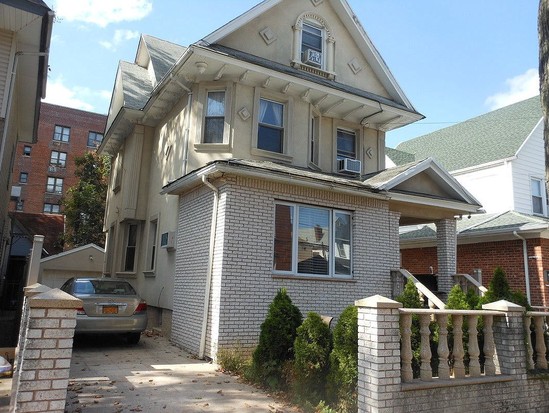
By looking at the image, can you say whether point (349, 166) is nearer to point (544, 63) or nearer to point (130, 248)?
point (544, 63)

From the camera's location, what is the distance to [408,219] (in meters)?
12.8

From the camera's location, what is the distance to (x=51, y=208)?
4050 centimetres

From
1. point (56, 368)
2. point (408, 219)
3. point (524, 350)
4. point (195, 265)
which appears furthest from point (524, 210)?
point (56, 368)

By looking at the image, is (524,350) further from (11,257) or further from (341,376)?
(11,257)

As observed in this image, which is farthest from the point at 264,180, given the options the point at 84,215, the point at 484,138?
the point at 84,215

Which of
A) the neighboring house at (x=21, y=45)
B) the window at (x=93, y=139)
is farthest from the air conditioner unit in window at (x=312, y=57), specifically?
the window at (x=93, y=139)

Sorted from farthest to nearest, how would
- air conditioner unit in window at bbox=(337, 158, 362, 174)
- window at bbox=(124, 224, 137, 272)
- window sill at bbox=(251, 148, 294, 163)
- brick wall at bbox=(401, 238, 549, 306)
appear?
window at bbox=(124, 224, 137, 272)
brick wall at bbox=(401, 238, 549, 306)
air conditioner unit in window at bbox=(337, 158, 362, 174)
window sill at bbox=(251, 148, 294, 163)

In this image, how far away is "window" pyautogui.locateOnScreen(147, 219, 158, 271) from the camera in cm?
1262

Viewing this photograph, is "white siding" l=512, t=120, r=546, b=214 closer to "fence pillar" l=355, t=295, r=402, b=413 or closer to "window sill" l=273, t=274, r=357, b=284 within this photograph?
"window sill" l=273, t=274, r=357, b=284

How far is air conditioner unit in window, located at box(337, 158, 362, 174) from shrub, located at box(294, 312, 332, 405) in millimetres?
6835

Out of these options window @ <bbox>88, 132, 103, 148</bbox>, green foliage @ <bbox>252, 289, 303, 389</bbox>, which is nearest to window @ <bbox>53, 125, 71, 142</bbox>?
window @ <bbox>88, 132, 103, 148</bbox>

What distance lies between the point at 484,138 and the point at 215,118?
542 inches

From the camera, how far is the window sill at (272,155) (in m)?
11.1

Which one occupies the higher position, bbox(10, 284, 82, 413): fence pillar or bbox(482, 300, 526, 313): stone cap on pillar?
bbox(482, 300, 526, 313): stone cap on pillar
